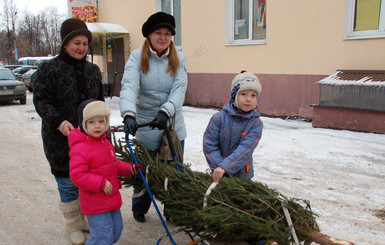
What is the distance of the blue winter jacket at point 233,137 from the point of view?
8.10 feet

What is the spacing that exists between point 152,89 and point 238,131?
0.92 m

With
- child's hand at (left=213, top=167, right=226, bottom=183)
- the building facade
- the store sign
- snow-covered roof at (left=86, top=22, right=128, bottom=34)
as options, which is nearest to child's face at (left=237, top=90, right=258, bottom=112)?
child's hand at (left=213, top=167, right=226, bottom=183)

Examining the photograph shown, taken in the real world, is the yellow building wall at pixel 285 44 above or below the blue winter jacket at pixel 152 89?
above

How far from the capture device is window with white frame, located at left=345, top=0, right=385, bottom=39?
6.83 meters

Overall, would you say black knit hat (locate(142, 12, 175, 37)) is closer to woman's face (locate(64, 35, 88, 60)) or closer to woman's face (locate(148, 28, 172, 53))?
woman's face (locate(148, 28, 172, 53))

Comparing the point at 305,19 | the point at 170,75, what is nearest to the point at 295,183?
the point at 170,75

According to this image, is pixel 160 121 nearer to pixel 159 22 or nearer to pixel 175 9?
pixel 159 22

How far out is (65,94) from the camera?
266 cm

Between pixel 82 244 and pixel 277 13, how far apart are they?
7.29 metres

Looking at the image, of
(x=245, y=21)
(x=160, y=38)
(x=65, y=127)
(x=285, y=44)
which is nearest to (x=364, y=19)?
(x=285, y=44)

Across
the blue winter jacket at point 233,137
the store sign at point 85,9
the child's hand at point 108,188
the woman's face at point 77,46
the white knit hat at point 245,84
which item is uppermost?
the store sign at point 85,9

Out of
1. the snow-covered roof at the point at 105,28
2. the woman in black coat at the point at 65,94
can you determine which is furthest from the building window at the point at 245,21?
the woman in black coat at the point at 65,94

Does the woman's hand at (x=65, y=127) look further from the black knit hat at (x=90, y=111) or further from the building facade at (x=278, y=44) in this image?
the building facade at (x=278, y=44)

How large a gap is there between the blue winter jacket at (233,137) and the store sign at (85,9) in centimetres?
1350
